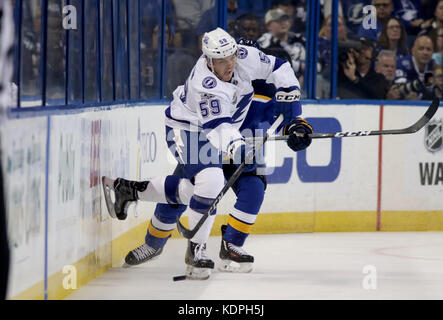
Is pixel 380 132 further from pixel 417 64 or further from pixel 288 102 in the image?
pixel 417 64

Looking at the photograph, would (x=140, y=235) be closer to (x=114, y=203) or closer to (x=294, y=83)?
(x=114, y=203)

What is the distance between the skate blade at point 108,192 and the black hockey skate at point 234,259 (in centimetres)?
59

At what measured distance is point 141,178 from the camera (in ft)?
18.3

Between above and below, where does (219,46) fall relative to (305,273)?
above

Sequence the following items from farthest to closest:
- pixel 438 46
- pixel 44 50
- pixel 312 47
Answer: pixel 438 46 < pixel 312 47 < pixel 44 50

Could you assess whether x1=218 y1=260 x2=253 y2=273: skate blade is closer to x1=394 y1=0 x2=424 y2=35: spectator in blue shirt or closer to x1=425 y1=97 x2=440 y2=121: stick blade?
x1=425 y1=97 x2=440 y2=121: stick blade

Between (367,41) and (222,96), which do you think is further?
(367,41)

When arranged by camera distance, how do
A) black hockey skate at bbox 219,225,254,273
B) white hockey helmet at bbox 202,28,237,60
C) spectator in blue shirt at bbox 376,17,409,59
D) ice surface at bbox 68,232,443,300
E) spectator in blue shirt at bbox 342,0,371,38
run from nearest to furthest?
ice surface at bbox 68,232,443,300 < white hockey helmet at bbox 202,28,237,60 < black hockey skate at bbox 219,225,254,273 < spectator in blue shirt at bbox 342,0,371,38 < spectator in blue shirt at bbox 376,17,409,59

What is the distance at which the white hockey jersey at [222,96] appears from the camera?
14.9 ft

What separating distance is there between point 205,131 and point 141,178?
1.05 metres

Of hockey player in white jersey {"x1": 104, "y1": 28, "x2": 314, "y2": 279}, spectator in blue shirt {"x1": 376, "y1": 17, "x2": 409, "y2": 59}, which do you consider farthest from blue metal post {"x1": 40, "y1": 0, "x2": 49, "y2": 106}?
spectator in blue shirt {"x1": 376, "y1": 17, "x2": 409, "y2": 59}

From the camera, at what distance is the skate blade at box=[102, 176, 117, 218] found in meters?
4.76

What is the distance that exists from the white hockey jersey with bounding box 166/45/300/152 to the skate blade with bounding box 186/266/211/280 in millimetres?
602

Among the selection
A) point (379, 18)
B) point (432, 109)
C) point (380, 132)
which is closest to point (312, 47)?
point (379, 18)
